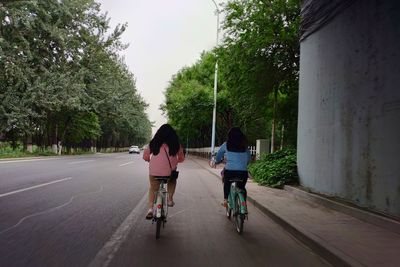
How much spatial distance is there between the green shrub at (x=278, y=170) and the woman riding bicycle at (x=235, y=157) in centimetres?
705

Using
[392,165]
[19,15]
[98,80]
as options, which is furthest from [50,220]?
[98,80]

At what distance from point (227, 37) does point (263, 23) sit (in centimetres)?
231

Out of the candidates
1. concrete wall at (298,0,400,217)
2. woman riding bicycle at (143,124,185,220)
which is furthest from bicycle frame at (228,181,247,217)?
concrete wall at (298,0,400,217)

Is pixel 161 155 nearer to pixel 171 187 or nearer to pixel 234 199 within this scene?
pixel 171 187

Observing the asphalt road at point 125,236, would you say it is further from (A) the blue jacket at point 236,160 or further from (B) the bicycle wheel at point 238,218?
(A) the blue jacket at point 236,160

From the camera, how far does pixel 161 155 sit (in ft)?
25.7

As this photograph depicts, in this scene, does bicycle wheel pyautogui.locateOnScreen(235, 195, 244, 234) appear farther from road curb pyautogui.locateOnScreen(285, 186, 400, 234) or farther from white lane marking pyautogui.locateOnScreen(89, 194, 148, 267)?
road curb pyautogui.locateOnScreen(285, 186, 400, 234)

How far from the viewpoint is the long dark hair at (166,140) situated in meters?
7.91

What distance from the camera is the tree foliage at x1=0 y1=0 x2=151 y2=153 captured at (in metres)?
34.9

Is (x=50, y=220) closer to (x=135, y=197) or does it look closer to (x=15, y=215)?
(x=15, y=215)

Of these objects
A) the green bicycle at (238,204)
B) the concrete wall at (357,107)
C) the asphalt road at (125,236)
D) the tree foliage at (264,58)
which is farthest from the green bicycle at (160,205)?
the tree foliage at (264,58)

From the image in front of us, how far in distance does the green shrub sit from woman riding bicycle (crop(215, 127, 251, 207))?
7048 millimetres

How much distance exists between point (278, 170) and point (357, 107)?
6.50 meters

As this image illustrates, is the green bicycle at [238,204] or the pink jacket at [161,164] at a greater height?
the pink jacket at [161,164]
